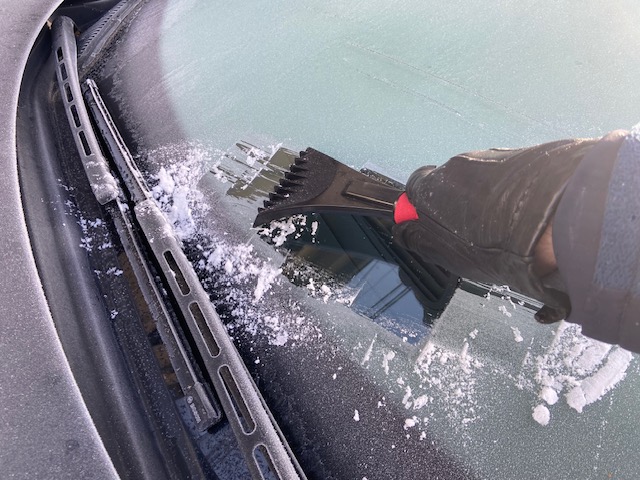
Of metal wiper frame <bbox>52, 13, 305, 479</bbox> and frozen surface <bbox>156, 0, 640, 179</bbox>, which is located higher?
frozen surface <bbox>156, 0, 640, 179</bbox>

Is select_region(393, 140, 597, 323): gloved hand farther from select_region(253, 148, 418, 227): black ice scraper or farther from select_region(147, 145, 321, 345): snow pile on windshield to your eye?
select_region(147, 145, 321, 345): snow pile on windshield

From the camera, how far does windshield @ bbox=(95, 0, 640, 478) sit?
1.06 m

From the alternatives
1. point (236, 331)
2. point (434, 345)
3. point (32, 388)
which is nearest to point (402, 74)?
point (434, 345)

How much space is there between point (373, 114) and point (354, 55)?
305mm

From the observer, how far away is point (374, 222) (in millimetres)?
1452

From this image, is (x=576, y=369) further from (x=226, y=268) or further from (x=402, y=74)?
(x=402, y=74)

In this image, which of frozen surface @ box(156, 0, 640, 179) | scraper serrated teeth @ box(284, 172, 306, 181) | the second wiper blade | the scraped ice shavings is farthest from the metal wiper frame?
the scraped ice shavings

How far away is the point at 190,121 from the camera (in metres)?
1.64

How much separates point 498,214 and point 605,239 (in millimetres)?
248

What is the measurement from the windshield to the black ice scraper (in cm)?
6

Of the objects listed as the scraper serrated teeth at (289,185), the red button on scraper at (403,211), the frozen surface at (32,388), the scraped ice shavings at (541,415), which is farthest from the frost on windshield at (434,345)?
the frozen surface at (32,388)

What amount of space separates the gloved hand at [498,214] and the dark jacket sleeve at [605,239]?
59 millimetres

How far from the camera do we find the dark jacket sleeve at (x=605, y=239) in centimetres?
73

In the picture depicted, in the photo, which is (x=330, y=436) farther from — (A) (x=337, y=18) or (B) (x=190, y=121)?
(A) (x=337, y=18)
